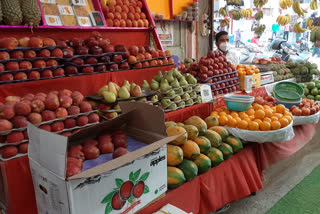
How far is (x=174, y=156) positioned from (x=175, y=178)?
0.57 feet

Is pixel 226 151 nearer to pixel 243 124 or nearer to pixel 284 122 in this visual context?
pixel 243 124

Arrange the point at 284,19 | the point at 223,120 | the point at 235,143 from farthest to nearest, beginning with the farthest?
the point at 284,19 < the point at 223,120 < the point at 235,143

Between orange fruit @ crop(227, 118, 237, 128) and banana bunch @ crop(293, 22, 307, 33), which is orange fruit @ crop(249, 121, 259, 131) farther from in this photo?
banana bunch @ crop(293, 22, 307, 33)

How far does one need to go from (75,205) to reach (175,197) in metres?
0.79

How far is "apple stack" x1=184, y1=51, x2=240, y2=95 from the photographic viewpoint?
3.08 meters

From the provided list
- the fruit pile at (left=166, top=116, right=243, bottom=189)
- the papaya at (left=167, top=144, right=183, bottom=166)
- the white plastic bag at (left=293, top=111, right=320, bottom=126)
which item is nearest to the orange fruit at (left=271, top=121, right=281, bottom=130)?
the fruit pile at (left=166, top=116, right=243, bottom=189)

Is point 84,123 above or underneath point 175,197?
above

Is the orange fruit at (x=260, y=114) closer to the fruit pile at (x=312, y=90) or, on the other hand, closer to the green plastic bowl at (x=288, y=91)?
the green plastic bowl at (x=288, y=91)

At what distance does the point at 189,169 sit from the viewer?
1.76 m

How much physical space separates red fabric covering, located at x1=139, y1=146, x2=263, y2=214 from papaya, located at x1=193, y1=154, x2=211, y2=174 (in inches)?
2.2

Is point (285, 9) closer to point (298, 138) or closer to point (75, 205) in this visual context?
point (298, 138)

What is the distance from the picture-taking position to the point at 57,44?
218cm

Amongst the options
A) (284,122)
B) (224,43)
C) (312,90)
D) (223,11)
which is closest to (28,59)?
(284,122)

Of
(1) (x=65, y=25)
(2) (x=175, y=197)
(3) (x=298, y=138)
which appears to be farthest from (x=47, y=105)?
(3) (x=298, y=138)
